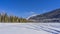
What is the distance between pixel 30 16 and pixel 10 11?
114 cm

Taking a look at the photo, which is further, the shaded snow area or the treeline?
the treeline

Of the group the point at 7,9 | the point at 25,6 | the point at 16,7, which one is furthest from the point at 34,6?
the point at 7,9

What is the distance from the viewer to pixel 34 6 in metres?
6.62

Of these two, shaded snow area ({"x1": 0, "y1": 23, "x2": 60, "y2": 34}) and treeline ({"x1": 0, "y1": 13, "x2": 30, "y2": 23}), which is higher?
treeline ({"x1": 0, "y1": 13, "x2": 30, "y2": 23})

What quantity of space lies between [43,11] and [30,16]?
76 centimetres

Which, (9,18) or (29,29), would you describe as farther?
(9,18)

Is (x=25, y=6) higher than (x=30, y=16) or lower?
higher

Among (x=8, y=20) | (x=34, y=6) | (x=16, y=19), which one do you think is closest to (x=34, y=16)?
(x=34, y=6)

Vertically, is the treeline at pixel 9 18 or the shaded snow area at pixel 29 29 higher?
the treeline at pixel 9 18

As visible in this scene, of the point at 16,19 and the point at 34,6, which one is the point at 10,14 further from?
the point at 34,6

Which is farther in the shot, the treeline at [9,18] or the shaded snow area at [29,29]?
the treeline at [9,18]

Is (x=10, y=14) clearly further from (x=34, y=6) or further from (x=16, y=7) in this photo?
(x=34, y=6)

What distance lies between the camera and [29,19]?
6312 mm

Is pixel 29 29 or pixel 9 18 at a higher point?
pixel 9 18
